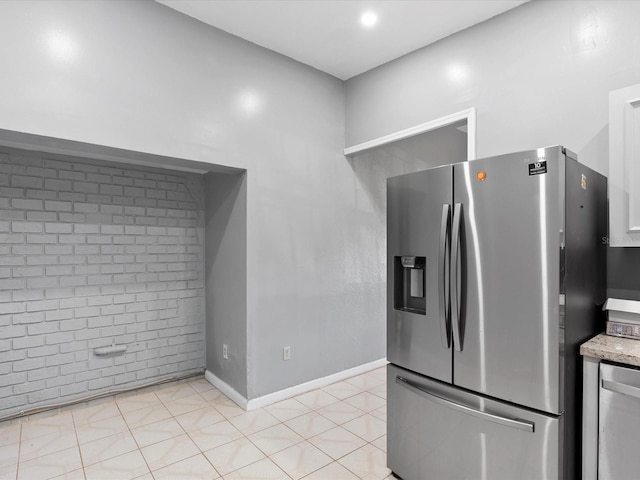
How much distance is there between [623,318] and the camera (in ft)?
5.85

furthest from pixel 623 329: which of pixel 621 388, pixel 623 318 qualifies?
pixel 621 388

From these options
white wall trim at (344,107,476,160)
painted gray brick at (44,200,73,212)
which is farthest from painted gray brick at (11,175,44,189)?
white wall trim at (344,107,476,160)

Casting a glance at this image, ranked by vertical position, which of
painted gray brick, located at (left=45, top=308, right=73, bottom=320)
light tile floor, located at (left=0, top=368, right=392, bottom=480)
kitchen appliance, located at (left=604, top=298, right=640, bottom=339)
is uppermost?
kitchen appliance, located at (left=604, top=298, right=640, bottom=339)

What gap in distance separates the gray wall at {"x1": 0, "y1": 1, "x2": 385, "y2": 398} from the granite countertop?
2173 mm

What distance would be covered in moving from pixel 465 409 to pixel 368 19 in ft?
8.37

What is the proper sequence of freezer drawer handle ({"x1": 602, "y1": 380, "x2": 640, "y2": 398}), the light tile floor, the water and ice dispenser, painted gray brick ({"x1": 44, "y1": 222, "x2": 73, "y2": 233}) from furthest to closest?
painted gray brick ({"x1": 44, "y1": 222, "x2": 73, "y2": 233}) < the light tile floor < the water and ice dispenser < freezer drawer handle ({"x1": 602, "y1": 380, "x2": 640, "y2": 398})

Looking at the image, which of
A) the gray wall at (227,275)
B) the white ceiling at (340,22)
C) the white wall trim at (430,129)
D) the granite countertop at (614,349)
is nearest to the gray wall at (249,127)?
the gray wall at (227,275)

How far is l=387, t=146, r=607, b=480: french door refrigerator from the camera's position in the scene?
1536 millimetres

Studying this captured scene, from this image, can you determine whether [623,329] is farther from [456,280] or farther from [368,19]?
[368,19]

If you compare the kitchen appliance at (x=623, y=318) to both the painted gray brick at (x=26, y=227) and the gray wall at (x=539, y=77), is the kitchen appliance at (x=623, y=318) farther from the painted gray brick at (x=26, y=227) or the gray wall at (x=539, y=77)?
the painted gray brick at (x=26, y=227)

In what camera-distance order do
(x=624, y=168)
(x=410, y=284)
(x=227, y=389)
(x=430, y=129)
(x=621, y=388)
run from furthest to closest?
(x=227, y=389), (x=430, y=129), (x=410, y=284), (x=624, y=168), (x=621, y=388)

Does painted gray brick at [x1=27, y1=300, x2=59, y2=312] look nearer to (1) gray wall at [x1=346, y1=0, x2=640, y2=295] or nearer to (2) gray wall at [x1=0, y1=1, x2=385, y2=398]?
(2) gray wall at [x1=0, y1=1, x2=385, y2=398]

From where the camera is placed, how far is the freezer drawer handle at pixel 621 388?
1446 millimetres

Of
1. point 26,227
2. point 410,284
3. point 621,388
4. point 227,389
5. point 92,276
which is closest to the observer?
point 621,388
